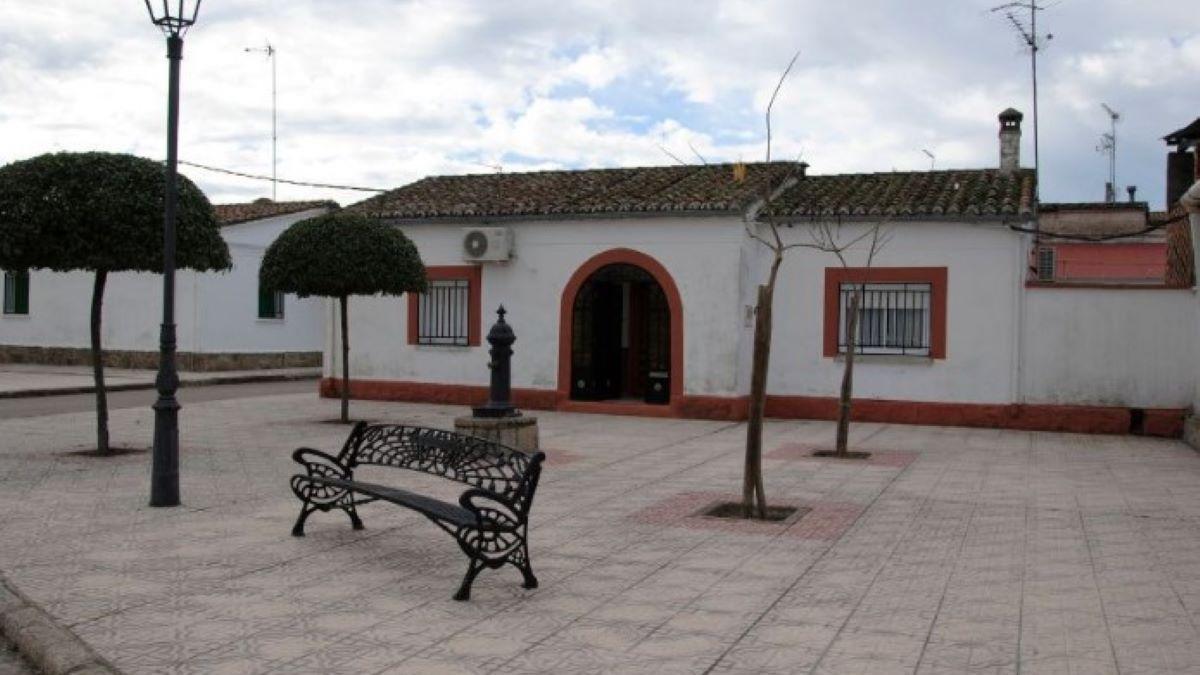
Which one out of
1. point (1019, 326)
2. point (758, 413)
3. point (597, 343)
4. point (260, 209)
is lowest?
point (758, 413)

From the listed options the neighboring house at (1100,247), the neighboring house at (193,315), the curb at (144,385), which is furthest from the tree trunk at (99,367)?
the neighboring house at (1100,247)

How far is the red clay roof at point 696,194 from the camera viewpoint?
608 inches

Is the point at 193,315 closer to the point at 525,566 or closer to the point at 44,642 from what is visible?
the point at 525,566

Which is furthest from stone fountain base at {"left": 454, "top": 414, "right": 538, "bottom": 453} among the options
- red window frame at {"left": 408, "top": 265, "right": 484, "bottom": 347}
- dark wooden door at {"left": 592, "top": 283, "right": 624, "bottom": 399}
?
red window frame at {"left": 408, "top": 265, "right": 484, "bottom": 347}

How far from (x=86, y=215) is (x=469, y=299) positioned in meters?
7.81

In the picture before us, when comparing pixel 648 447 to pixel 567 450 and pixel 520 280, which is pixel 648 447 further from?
pixel 520 280

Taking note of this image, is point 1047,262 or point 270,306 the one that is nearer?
point 270,306

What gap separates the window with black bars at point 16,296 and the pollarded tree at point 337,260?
15.4 m

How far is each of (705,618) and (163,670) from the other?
7.81ft

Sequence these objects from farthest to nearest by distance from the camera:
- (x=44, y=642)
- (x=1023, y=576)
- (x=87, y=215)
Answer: (x=87, y=215)
(x=1023, y=576)
(x=44, y=642)

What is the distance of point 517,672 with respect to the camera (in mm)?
4379

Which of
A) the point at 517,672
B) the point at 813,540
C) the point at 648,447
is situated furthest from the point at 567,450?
the point at 517,672

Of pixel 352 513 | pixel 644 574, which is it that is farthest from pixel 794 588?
pixel 352 513

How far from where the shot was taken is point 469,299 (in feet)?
57.1
